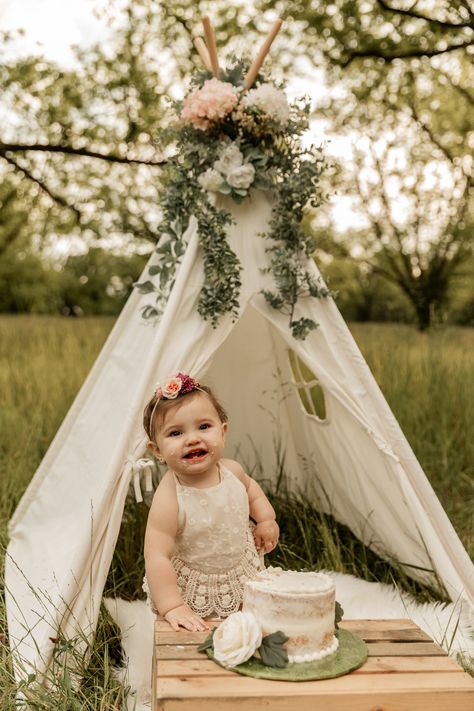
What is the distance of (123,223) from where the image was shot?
7645 mm

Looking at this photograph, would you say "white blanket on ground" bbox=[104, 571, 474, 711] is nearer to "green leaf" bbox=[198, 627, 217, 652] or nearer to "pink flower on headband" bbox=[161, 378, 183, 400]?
"green leaf" bbox=[198, 627, 217, 652]

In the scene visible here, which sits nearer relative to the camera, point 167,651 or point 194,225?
point 167,651

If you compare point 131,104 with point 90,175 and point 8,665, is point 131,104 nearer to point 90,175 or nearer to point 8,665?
point 90,175

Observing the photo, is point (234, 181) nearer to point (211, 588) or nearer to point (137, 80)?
point (211, 588)

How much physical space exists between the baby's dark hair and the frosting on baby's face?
0.04 ft

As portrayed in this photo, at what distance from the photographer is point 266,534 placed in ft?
9.48

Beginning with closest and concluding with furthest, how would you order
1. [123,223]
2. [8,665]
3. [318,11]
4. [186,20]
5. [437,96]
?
[8,665]
[318,11]
[186,20]
[123,223]
[437,96]

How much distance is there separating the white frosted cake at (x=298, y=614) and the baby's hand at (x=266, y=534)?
0.73m

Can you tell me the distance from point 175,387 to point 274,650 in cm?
96

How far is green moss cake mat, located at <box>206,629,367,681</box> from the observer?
6.59 ft

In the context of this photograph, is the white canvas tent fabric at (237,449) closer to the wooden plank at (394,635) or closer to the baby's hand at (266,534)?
the baby's hand at (266,534)

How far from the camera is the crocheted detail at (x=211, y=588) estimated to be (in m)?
2.73

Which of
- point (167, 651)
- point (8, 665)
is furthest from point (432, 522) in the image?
point (8, 665)

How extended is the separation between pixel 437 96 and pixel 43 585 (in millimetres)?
9124
